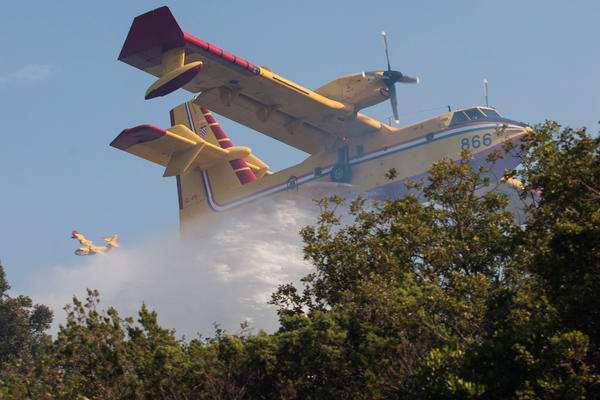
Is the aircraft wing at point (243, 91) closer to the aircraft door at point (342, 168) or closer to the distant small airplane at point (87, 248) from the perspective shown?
the aircraft door at point (342, 168)

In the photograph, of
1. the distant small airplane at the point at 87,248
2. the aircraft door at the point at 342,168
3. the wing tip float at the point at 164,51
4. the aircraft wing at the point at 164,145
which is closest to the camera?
the wing tip float at the point at 164,51

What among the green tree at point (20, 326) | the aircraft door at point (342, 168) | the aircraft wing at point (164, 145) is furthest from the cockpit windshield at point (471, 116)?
the green tree at point (20, 326)

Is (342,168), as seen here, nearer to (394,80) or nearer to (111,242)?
(394,80)

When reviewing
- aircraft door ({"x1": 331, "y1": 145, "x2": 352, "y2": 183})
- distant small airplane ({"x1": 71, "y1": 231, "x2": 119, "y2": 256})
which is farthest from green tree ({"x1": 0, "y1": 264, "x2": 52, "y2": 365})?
aircraft door ({"x1": 331, "y1": 145, "x2": 352, "y2": 183})

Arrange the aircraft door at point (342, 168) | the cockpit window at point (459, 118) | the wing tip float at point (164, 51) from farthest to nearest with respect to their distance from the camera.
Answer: the aircraft door at point (342, 168) < the cockpit window at point (459, 118) < the wing tip float at point (164, 51)

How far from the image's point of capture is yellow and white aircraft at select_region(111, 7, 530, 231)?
1228 inches

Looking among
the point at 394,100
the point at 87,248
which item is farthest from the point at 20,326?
the point at 394,100

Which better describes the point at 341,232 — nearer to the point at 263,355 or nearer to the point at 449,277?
the point at 449,277

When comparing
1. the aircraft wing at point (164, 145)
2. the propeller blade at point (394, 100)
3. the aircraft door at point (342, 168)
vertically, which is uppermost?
the propeller blade at point (394, 100)

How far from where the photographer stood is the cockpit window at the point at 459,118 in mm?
35438

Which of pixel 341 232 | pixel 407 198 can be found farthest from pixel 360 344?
pixel 407 198

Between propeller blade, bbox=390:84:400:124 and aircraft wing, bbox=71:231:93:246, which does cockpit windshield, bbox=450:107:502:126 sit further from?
aircraft wing, bbox=71:231:93:246

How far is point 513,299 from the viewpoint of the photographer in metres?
11.9

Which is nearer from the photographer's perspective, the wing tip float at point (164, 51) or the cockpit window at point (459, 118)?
the wing tip float at point (164, 51)
